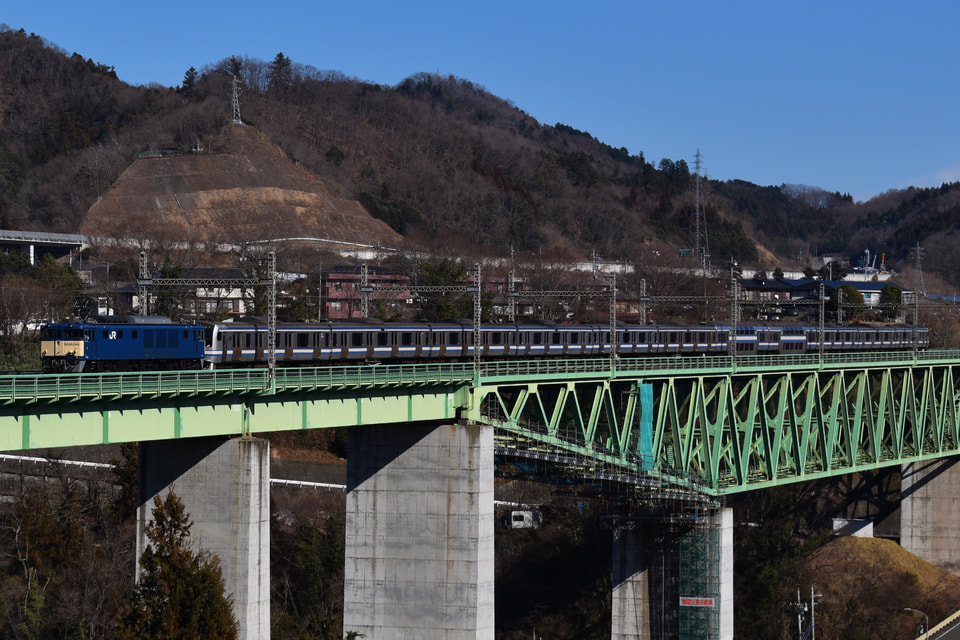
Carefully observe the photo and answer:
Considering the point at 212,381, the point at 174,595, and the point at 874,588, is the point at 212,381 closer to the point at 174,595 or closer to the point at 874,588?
the point at 174,595

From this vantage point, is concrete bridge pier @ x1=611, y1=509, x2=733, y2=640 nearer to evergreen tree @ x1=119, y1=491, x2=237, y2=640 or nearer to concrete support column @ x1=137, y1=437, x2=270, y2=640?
concrete support column @ x1=137, y1=437, x2=270, y2=640

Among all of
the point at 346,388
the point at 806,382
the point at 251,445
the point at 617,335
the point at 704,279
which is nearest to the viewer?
the point at 251,445

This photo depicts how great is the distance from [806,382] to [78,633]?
41557mm

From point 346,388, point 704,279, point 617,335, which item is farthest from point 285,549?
point 704,279

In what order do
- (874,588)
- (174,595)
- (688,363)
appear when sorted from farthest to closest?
1. (874,588)
2. (688,363)
3. (174,595)

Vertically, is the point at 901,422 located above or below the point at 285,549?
above

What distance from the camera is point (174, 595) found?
129 feet

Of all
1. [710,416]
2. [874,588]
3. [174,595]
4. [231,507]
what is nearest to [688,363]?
[710,416]

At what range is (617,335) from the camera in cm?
6600

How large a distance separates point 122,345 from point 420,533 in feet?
44.4

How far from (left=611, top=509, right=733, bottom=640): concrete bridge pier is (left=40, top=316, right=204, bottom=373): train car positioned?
2825cm

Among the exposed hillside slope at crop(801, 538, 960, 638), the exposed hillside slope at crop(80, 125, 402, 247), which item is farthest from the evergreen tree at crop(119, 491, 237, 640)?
the exposed hillside slope at crop(80, 125, 402, 247)

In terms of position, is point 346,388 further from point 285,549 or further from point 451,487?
point 285,549

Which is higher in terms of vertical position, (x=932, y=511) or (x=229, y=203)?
(x=229, y=203)
